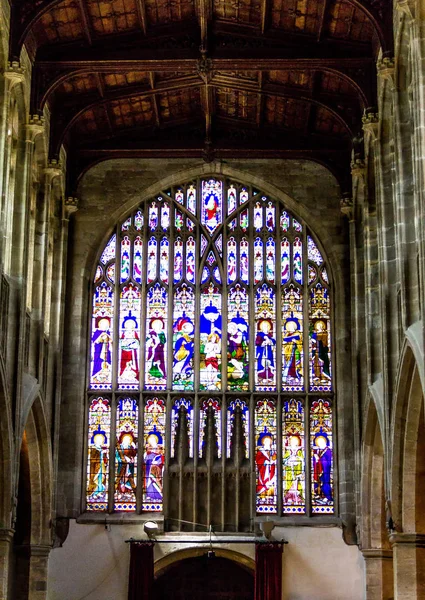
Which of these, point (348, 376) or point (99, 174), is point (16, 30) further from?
point (348, 376)

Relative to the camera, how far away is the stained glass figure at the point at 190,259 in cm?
2698

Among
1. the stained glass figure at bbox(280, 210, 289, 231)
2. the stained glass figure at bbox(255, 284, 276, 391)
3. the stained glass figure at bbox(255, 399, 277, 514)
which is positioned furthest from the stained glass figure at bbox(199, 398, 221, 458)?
the stained glass figure at bbox(280, 210, 289, 231)

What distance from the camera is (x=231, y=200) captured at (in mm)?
27578

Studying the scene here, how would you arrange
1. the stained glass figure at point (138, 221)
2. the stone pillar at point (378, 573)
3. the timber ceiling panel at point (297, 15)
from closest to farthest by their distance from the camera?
the timber ceiling panel at point (297, 15) → the stone pillar at point (378, 573) → the stained glass figure at point (138, 221)

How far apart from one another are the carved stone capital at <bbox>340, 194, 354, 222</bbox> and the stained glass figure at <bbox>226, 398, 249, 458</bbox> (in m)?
5.03

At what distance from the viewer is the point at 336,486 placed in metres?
25.5

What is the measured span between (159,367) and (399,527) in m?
8.77

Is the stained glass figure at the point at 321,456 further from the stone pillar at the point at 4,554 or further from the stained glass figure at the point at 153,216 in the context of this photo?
the stone pillar at the point at 4,554

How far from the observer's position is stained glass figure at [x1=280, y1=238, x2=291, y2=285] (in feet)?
88.5

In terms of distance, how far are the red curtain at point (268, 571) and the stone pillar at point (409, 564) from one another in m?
5.77

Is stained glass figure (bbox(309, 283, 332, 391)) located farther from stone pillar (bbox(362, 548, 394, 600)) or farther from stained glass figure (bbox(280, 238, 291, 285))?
stone pillar (bbox(362, 548, 394, 600))

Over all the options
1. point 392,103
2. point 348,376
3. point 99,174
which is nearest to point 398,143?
point 392,103

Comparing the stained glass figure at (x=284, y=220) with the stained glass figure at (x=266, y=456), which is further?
the stained glass figure at (x=284, y=220)

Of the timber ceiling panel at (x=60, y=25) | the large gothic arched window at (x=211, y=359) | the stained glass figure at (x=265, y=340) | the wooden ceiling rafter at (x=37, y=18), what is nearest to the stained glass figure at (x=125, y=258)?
the large gothic arched window at (x=211, y=359)
